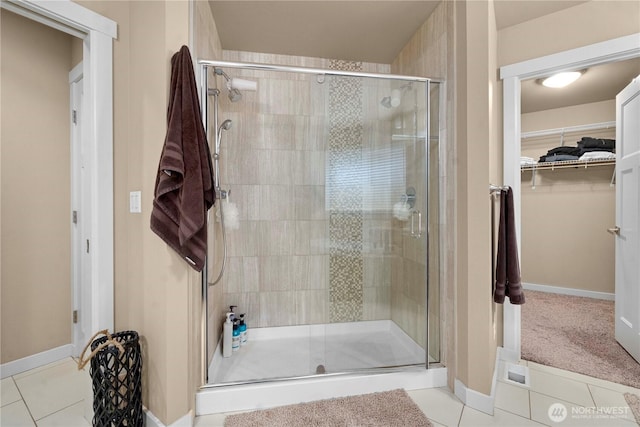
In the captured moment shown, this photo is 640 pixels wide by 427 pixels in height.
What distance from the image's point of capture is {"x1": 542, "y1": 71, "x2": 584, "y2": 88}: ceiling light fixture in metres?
2.96

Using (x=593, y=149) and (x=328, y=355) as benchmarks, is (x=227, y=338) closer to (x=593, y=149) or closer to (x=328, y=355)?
(x=328, y=355)

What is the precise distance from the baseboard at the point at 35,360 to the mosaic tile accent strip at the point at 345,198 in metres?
2.00

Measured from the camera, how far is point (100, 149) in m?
1.53

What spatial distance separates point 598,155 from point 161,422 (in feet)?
15.6

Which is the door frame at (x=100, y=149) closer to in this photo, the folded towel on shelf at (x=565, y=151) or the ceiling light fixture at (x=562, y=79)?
the ceiling light fixture at (x=562, y=79)

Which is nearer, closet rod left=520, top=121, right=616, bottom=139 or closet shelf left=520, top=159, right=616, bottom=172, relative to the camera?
closet shelf left=520, top=159, right=616, bottom=172

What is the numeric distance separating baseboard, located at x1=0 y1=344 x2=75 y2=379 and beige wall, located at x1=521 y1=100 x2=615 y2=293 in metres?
5.13

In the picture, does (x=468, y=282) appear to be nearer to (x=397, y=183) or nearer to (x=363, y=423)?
(x=397, y=183)

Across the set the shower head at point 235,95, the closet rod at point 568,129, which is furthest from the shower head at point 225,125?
the closet rod at point 568,129

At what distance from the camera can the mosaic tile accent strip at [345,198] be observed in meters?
2.00

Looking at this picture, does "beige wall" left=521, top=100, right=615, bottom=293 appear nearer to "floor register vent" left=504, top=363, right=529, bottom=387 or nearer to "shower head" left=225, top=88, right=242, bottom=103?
"floor register vent" left=504, top=363, right=529, bottom=387

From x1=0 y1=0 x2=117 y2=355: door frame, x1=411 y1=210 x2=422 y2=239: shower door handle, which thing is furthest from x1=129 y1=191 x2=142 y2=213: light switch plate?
x1=411 y1=210 x2=422 y2=239: shower door handle

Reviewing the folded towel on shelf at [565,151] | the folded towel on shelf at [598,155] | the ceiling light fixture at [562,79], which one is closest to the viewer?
the ceiling light fixture at [562,79]

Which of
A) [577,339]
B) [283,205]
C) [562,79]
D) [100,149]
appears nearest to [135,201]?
[100,149]
